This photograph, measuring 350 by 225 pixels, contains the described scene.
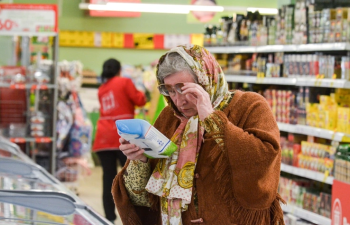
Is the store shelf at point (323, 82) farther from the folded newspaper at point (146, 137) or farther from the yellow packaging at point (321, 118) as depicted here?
the folded newspaper at point (146, 137)

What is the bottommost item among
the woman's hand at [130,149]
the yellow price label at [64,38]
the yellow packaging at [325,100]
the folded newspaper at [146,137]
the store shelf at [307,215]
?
the store shelf at [307,215]

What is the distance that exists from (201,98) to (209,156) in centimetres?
26

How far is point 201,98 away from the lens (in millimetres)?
A: 1913

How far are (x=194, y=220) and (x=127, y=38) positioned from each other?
1091 centimetres

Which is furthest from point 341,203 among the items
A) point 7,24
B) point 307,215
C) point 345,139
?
point 7,24

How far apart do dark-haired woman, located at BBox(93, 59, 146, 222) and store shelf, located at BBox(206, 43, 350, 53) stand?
4.00 ft

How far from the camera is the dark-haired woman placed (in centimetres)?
573

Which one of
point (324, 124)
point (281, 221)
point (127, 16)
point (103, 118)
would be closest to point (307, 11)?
point (324, 124)

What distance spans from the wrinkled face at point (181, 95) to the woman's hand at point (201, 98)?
95 millimetres

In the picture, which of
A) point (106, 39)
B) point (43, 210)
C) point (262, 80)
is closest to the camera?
point (43, 210)

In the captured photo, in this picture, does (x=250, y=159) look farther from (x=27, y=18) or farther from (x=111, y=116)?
(x=27, y=18)

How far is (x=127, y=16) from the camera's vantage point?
12227mm

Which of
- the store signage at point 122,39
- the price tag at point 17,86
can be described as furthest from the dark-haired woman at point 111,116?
the store signage at point 122,39

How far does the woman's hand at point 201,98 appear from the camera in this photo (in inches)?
75.4
